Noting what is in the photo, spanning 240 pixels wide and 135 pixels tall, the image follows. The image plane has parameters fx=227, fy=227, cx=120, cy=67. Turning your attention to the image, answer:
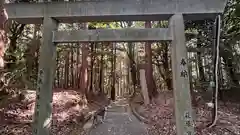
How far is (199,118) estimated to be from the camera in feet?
24.4

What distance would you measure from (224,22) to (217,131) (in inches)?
213

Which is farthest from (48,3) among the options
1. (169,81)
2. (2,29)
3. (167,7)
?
(169,81)

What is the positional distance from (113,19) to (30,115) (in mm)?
4870

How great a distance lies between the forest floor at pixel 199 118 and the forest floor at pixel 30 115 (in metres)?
2.72

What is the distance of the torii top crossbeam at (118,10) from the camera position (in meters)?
4.72

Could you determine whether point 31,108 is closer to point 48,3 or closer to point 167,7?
point 48,3

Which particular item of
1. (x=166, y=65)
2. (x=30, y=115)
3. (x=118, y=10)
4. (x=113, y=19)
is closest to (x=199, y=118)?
(x=113, y=19)

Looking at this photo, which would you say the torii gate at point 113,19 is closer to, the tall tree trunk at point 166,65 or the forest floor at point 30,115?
the forest floor at point 30,115

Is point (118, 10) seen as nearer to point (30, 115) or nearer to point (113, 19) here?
point (113, 19)

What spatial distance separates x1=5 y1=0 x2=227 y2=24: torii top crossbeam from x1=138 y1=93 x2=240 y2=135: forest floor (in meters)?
3.50

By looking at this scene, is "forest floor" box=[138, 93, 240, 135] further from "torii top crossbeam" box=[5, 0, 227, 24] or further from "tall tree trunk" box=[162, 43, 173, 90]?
"tall tree trunk" box=[162, 43, 173, 90]

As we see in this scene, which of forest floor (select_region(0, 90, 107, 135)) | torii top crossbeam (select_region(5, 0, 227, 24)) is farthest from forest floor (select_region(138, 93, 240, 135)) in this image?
torii top crossbeam (select_region(5, 0, 227, 24))

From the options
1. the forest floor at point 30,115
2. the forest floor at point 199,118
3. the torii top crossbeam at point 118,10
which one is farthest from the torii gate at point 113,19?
the forest floor at point 199,118

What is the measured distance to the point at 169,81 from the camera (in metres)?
13.8
